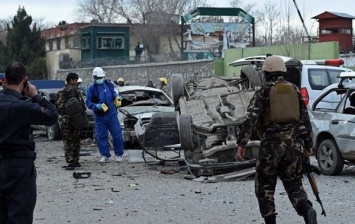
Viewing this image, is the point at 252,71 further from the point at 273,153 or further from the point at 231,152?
the point at 273,153

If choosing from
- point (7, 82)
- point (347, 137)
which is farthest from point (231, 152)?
point (7, 82)

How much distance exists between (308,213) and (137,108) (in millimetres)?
9926

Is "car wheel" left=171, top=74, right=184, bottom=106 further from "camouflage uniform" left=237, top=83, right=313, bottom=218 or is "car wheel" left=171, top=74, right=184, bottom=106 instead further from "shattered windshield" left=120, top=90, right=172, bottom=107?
"camouflage uniform" left=237, top=83, right=313, bottom=218

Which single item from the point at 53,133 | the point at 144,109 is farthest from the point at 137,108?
the point at 53,133

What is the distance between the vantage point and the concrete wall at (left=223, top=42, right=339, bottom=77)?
25.6 metres

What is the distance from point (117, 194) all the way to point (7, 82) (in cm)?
444

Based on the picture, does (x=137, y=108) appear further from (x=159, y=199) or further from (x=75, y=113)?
(x=159, y=199)

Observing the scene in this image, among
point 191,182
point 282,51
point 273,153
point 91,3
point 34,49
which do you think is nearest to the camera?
point 273,153

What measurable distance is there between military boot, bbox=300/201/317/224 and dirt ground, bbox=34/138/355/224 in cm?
94

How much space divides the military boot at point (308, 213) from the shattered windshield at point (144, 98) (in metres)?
10.3

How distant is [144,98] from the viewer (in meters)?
18.0

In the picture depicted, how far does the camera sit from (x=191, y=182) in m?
11.2

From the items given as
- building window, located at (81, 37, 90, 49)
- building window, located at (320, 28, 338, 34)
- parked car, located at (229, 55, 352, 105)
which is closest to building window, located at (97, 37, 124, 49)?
building window, located at (81, 37, 90, 49)

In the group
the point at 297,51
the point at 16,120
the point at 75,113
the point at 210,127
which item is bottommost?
the point at 210,127
